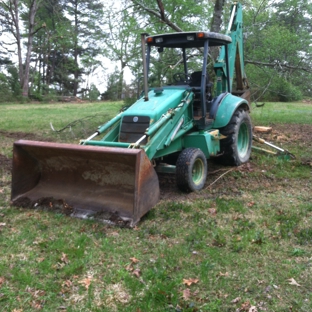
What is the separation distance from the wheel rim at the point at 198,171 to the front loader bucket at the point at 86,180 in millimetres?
1301

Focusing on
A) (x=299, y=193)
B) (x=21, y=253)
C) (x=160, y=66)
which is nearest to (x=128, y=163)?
(x=21, y=253)

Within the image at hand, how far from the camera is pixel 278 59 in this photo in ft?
35.6

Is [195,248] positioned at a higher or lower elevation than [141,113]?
lower

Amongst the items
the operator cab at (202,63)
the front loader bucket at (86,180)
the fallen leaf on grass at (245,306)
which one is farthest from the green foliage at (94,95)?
the fallen leaf on grass at (245,306)

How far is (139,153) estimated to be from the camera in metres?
4.56

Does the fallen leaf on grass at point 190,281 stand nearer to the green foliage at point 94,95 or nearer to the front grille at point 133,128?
the front grille at point 133,128

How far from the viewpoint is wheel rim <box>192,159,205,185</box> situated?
609 centimetres

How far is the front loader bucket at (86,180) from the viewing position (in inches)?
185

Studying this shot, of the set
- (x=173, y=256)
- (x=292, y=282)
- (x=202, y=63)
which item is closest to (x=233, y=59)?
(x=202, y=63)

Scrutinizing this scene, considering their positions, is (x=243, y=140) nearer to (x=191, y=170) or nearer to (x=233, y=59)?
(x=233, y=59)

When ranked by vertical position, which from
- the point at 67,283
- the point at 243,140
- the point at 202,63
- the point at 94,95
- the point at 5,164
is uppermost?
the point at 94,95

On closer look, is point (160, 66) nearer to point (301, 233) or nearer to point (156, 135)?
point (156, 135)

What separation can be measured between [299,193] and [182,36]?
3.06 m

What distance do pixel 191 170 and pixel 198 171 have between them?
498 millimetres
